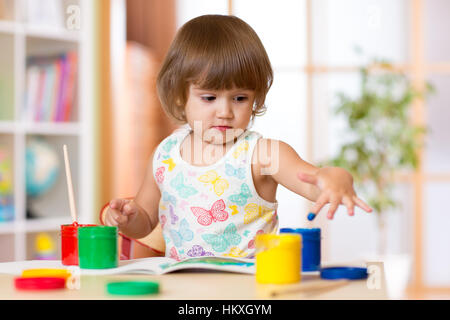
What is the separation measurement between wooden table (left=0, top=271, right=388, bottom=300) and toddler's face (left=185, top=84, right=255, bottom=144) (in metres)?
0.49

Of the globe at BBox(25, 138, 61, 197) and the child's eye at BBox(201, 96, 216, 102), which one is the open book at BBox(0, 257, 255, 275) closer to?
the child's eye at BBox(201, 96, 216, 102)

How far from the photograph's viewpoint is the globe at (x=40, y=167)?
3.07 meters

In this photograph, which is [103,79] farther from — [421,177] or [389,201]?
[421,177]

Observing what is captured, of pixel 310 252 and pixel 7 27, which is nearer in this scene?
pixel 310 252

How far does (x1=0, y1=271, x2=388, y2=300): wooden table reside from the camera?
0.70 meters

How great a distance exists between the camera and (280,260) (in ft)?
2.55

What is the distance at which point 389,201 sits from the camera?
3.88 metres

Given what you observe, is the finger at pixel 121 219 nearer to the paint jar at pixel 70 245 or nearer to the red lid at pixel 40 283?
the paint jar at pixel 70 245

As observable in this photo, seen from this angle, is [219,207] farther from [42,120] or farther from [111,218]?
[42,120]

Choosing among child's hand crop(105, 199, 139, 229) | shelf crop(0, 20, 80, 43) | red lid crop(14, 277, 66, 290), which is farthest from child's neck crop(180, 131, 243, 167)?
shelf crop(0, 20, 80, 43)

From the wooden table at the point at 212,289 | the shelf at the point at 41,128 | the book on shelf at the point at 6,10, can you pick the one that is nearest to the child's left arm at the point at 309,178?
the wooden table at the point at 212,289

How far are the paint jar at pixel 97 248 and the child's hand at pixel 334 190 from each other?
0.92ft

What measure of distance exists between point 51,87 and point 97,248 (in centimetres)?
236

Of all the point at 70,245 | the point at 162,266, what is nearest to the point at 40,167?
the point at 70,245
